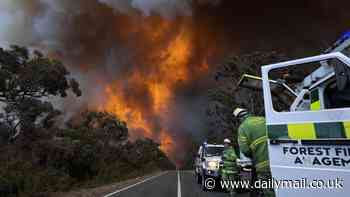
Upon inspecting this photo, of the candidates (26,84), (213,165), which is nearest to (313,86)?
(213,165)

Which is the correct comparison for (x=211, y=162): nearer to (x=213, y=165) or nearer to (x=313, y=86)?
(x=213, y=165)

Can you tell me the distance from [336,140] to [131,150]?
57.3 metres

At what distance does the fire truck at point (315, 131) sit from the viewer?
297 cm

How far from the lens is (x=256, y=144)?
4078 millimetres

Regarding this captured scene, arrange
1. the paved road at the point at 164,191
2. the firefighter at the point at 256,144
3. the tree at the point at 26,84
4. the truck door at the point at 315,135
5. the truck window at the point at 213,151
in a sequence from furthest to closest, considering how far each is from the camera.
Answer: the tree at the point at 26,84 < the truck window at the point at 213,151 < the paved road at the point at 164,191 < the firefighter at the point at 256,144 < the truck door at the point at 315,135

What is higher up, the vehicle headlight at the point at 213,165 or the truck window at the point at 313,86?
the truck window at the point at 313,86

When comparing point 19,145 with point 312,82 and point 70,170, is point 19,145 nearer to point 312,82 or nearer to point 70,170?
point 70,170


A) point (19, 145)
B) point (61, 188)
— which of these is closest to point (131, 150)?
point (19, 145)

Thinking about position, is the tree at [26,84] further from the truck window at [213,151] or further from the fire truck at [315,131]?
the fire truck at [315,131]

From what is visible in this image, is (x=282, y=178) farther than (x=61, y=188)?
No

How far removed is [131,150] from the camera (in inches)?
2323

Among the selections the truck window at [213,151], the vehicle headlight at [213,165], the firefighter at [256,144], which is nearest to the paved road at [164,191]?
the vehicle headlight at [213,165]

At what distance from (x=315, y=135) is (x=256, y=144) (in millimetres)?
1018

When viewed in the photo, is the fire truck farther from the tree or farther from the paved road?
the tree
